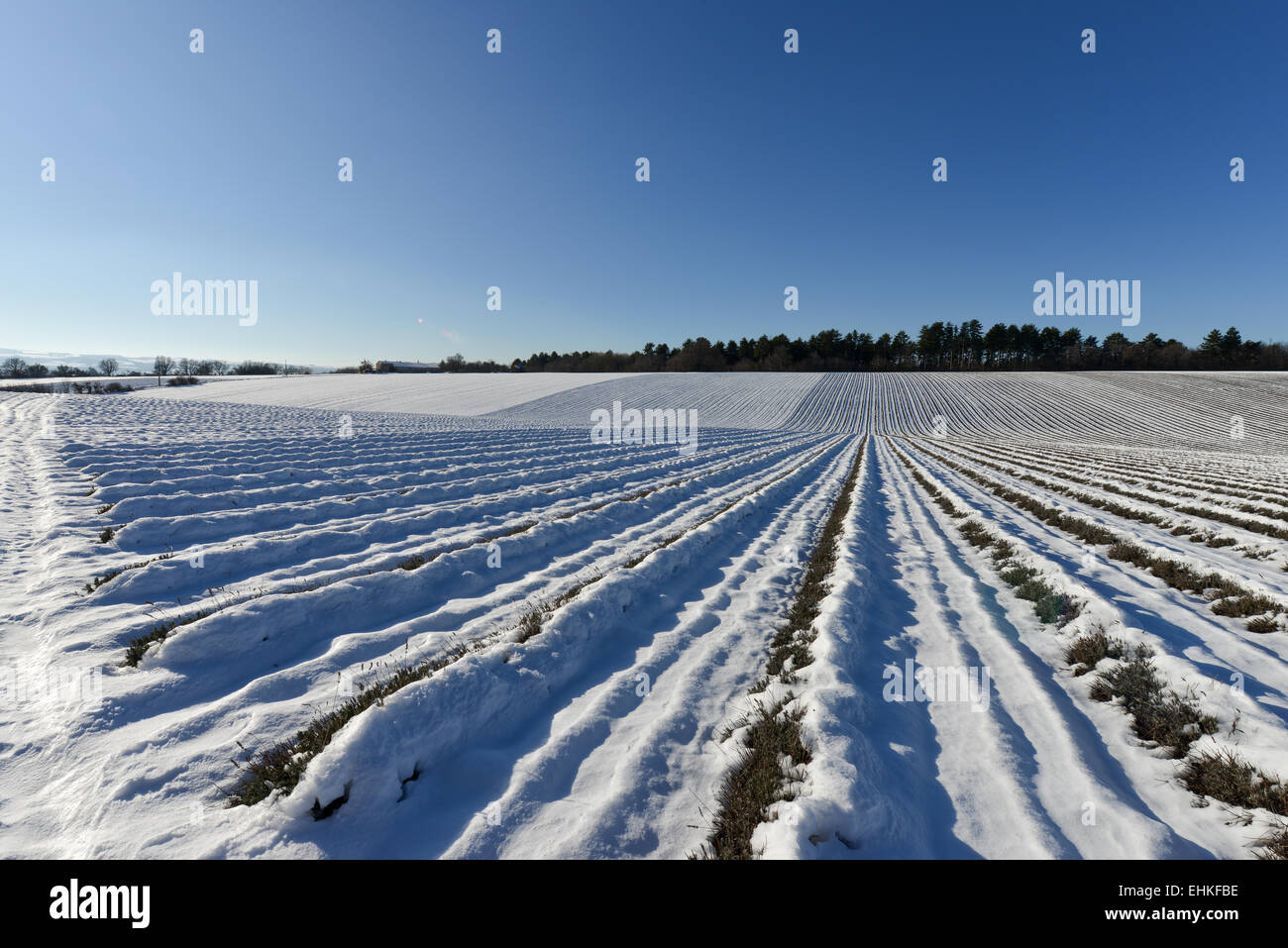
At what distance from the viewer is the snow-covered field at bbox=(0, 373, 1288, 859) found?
3.09 m

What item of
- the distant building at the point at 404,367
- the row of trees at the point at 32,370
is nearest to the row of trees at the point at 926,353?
the distant building at the point at 404,367

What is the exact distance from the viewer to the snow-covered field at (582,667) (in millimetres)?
3094

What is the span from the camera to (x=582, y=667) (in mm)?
5207

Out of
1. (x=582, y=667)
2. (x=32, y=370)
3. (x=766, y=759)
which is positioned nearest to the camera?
(x=766, y=759)

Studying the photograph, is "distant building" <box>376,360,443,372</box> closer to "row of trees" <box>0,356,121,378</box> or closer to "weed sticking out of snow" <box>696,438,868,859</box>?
"row of trees" <box>0,356,121,378</box>

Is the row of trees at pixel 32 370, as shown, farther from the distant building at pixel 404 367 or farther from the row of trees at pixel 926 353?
the row of trees at pixel 926 353

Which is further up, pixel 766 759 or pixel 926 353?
pixel 926 353

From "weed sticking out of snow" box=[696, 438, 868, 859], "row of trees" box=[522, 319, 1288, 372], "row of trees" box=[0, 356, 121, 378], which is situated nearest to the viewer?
"weed sticking out of snow" box=[696, 438, 868, 859]

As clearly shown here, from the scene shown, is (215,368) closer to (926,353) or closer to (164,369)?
(164,369)

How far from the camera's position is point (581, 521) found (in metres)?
10.7

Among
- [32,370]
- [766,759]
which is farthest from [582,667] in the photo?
[32,370]

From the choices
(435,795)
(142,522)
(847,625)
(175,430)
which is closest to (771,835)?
(435,795)

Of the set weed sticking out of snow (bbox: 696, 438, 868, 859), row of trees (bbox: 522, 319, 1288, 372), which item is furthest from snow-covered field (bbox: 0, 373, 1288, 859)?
row of trees (bbox: 522, 319, 1288, 372)
